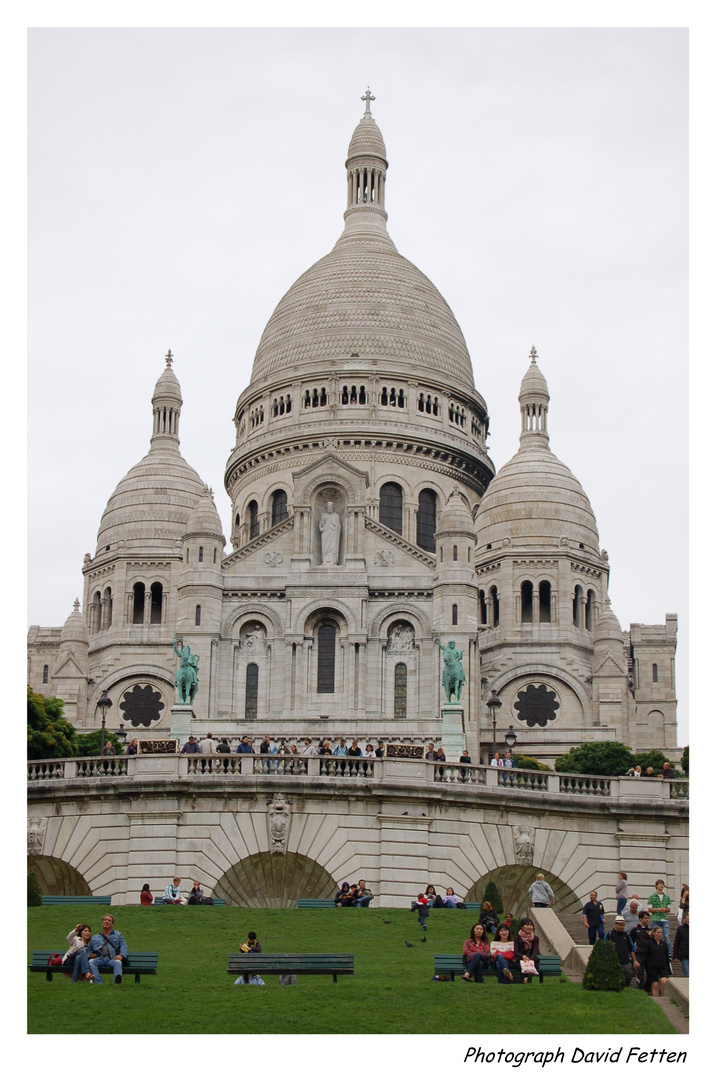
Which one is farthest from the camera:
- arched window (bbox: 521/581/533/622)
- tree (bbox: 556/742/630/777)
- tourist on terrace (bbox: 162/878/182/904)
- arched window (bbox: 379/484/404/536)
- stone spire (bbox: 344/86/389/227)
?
stone spire (bbox: 344/86/389/227)

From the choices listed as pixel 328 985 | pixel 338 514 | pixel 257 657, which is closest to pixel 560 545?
pixel 338 514

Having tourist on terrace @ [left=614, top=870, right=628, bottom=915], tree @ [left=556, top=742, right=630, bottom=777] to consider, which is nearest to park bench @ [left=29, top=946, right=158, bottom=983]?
tourist on terrace @ [left=614, top=870, right=628, bottom=915]

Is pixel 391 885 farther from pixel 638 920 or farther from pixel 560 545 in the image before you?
pixel 560 545

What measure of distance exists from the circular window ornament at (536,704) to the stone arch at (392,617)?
928cm

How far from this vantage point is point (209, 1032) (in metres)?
23.9

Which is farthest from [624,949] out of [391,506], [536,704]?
[391,506]

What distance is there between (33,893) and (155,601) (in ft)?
186

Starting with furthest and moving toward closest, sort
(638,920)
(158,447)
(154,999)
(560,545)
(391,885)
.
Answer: (158,447) < (560,545) < (391,885) < (638,920) < (154,999)

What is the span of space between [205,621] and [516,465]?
21718 millimetres

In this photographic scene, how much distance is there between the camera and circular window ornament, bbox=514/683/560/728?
85438 mm

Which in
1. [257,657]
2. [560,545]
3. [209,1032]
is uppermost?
[560,545]

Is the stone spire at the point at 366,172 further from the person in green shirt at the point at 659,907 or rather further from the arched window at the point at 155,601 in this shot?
the person in green shirt at the point at 659,907

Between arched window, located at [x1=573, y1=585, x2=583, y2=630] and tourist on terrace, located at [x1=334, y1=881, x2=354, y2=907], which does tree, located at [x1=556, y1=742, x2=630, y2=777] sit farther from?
tourist on terrace, located at [x1=334, y1=881, x2=354, y2=907]

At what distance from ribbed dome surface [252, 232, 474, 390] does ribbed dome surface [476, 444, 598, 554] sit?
684 centimetres
